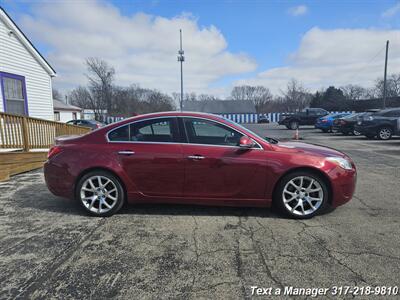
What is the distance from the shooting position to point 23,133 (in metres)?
7.42

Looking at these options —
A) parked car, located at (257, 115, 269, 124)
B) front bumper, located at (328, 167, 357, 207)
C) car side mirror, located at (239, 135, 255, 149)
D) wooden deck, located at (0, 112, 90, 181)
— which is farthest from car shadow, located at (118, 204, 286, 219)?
parked car, located at (257, 115, 269, 124)

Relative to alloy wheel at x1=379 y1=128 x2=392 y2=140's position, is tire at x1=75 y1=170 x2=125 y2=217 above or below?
below

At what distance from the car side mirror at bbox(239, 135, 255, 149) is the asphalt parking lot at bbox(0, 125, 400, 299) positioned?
107cm

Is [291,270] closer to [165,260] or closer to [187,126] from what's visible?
[165,260]

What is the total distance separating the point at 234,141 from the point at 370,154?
805 centimetres

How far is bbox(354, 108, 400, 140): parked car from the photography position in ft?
44.4

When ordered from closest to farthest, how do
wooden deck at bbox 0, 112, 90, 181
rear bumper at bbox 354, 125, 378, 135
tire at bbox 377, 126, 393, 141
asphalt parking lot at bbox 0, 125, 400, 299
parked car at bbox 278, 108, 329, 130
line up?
asphalt parking lot at bbox 0, 125, 400, 299
wooden deck at bbox 0, 112, 90, 181
tire at bbox 377, 126, 393, 141
rear bumper at bbox 354, 125, 378, 135
parked car at bbox 278, 108, 329, 130

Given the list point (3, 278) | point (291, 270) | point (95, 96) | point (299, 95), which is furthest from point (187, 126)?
point (299, 95)

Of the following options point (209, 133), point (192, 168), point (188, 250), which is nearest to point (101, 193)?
point (192, 168)

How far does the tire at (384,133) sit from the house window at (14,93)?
17.4 meters

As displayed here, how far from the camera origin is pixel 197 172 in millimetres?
3816

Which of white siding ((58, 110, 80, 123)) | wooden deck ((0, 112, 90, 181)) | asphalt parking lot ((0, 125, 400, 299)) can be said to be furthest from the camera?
white siding ((58, 110, 80, 123))

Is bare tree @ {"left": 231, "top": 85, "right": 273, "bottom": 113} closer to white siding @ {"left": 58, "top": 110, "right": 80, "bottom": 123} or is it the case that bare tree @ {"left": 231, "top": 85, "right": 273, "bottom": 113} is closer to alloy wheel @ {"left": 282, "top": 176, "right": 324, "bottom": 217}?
white siding @ {"left": 58, "top": 110, "right": 80, "bottom": 123}

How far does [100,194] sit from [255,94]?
99176 millimetres
